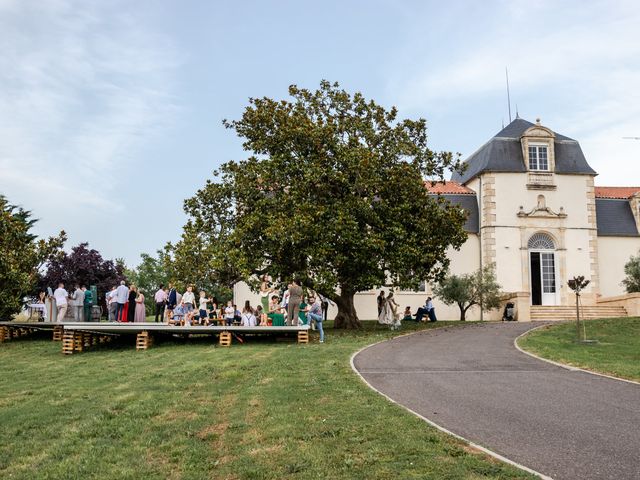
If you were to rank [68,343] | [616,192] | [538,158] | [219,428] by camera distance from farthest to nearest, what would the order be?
[616,192] < [538,158] < [68,343] < [219,428]

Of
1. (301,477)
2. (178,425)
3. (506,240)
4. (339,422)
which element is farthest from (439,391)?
(506,240)

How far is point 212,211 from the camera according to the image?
26.9 meters

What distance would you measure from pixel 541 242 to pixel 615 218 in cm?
582

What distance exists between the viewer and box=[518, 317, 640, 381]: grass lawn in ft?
49.3

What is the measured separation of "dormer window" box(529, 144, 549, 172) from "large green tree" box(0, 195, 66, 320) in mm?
27078

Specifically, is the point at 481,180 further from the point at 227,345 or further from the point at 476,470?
the point at 476,470

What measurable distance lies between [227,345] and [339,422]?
12703mm

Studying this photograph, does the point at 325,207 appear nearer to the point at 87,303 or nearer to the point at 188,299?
the point at 188,299

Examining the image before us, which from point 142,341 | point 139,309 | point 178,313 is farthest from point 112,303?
point 142,341

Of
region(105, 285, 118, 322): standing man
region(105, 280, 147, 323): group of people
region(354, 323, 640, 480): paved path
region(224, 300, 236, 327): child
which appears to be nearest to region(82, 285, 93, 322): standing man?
region(105, 285, 118, 322): standing man

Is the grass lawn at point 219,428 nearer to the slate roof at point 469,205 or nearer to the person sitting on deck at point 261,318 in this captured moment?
the person sitting on deck at point 261,318

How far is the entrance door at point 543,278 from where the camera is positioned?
127ft

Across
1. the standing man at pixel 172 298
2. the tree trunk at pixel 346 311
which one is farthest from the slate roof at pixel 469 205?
the standing man at pixel 172 298

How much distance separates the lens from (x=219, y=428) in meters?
8.77
